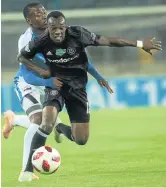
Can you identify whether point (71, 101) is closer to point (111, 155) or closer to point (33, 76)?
point (33, 76)

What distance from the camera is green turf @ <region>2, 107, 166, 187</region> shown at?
29.7 ft

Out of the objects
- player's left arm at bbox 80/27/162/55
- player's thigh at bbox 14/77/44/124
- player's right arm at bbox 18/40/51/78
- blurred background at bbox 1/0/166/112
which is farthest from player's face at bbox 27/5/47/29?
blurred background at bbox 1/0/166/112

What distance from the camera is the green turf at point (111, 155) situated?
9.06 meters

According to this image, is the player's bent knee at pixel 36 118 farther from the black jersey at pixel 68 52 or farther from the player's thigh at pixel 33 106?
the black jersey at pixel 68 52

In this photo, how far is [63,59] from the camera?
29.9 ft

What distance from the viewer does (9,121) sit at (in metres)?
11.4

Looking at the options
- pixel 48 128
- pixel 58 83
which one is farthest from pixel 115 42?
pixel 48 128

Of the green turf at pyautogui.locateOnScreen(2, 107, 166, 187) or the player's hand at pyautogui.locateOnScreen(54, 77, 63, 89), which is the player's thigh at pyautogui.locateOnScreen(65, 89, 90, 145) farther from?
the green turf at pyautogui.locateOnScreen(2, 107, 166, 187)

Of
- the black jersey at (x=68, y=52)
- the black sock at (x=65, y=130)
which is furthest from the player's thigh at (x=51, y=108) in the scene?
the black sock at (x=65, y=130)

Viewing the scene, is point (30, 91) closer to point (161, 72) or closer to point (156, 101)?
point (156, 101)

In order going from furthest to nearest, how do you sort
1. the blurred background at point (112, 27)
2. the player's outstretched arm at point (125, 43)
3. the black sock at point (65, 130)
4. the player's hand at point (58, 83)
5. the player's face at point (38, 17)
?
1. the blurred background at point (112, 27)
2. the player's face at point (38, 17)
3. the black sock at point (65, 130)
4. the player's hand at point (58, 83)
5. the player's outstretched arm at point (125, 43)

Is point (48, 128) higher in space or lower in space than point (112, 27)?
higher

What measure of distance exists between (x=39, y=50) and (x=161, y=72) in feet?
40.5

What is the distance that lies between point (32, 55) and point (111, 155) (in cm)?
273
